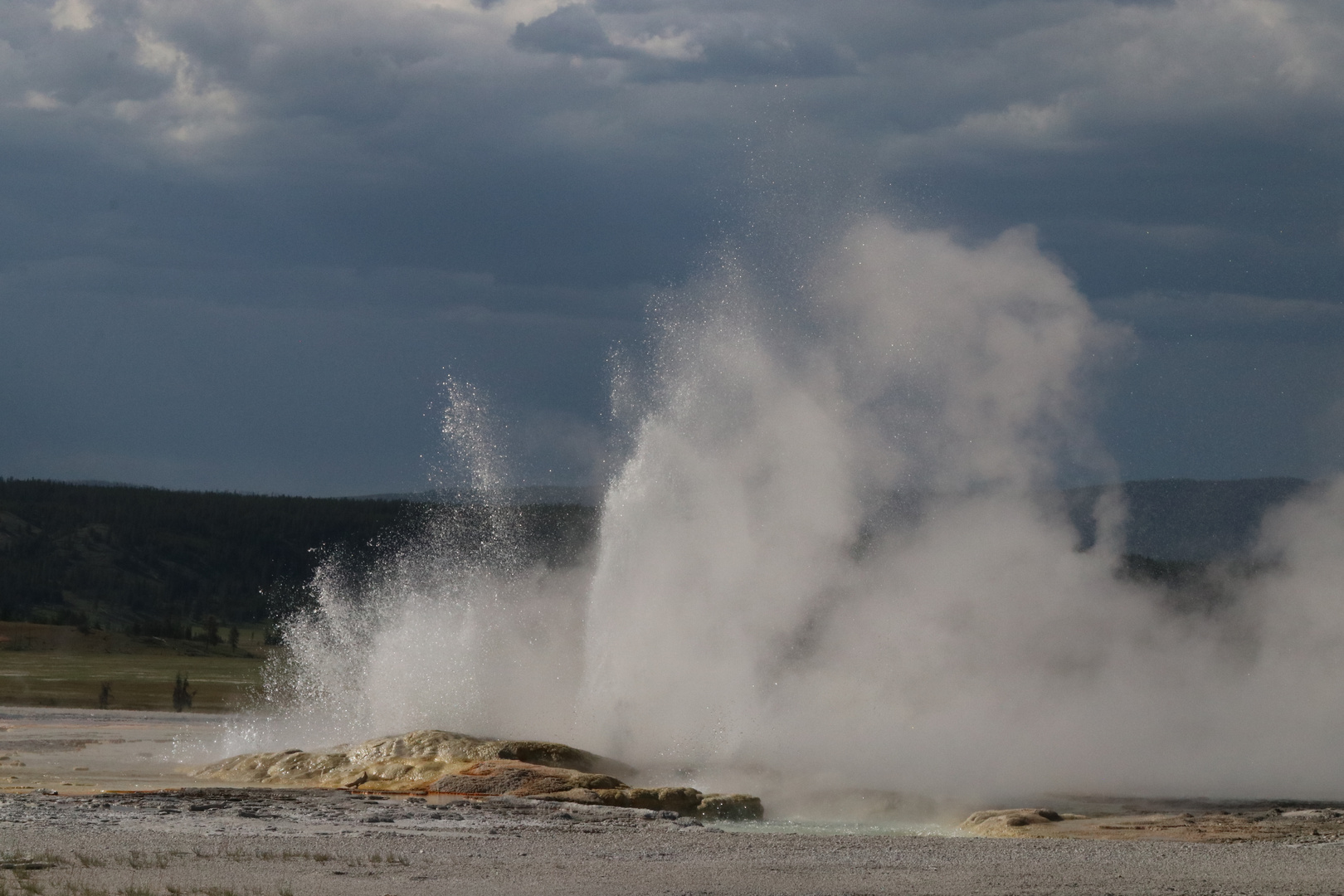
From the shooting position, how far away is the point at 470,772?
27.0m

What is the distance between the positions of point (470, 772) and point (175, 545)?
111 m

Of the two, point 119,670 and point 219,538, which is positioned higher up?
point 219,538

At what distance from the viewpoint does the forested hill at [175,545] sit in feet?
358

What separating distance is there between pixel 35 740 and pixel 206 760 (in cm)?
754

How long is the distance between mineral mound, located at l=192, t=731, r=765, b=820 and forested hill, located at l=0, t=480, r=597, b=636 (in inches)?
2350

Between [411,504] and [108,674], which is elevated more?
[411,504]

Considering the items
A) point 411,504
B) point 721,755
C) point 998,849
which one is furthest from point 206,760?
point 411,504

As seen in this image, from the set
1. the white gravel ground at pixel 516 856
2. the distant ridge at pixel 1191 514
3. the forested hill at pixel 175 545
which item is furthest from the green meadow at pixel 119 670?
the distant ridge at pixel 1191 514

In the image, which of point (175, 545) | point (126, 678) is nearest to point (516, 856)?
point (126, 678)

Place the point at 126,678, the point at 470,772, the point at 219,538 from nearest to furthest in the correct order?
the point at 470,772
the point at 126,678
the point at 219,538

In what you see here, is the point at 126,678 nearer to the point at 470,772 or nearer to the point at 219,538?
the point at 470,772

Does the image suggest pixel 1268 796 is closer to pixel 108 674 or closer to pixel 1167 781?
pixel 1167 781

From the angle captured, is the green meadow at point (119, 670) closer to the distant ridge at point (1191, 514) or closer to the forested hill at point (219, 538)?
the forested hill at point (219, 538)

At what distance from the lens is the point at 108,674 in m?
66.4
